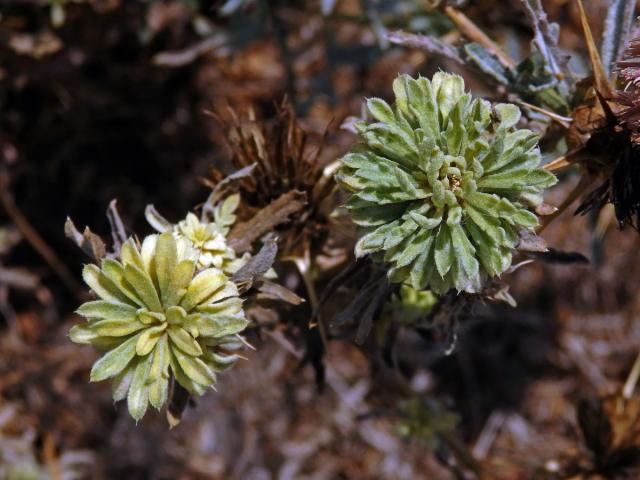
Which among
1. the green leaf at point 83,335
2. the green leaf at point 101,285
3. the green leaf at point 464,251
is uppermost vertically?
the green leaf at point 101,285

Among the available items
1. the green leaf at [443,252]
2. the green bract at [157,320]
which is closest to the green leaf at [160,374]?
the green bract at [157,320]

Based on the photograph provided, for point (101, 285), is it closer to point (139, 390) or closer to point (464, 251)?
point (139, 390)

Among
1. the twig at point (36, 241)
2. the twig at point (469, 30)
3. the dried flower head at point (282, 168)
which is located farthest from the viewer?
the twig at point (36, 241)

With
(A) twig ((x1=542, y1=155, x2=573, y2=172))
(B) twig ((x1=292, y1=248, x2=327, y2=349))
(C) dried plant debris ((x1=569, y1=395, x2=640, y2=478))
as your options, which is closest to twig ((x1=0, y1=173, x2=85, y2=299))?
(B) twig ((x1=292, y1=248, x2=327, y2=349))

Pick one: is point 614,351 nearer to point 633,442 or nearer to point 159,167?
point 633,442

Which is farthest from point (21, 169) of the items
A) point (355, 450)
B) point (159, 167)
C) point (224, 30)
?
point (355, 450)

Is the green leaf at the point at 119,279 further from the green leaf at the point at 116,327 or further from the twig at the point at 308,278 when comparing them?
the twig at the point at 308,278

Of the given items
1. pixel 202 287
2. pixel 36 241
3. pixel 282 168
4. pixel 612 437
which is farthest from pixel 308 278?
pixel 36 241
